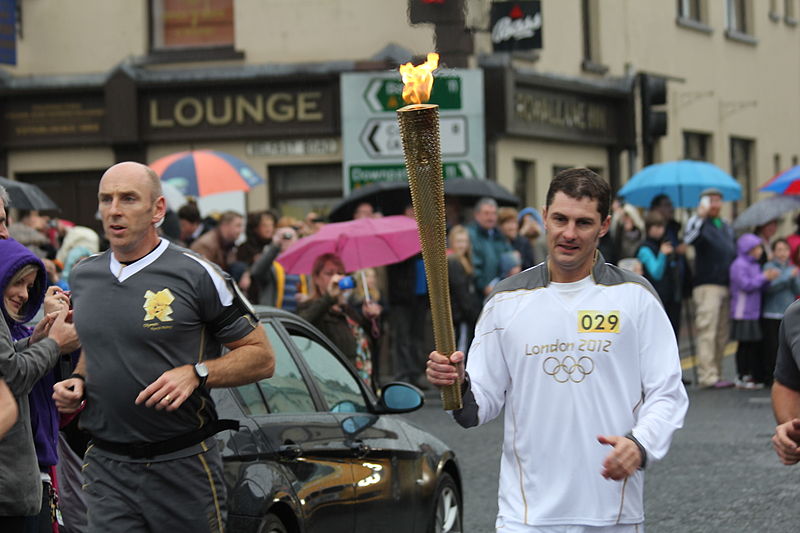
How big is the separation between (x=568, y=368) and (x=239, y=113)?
758 inches

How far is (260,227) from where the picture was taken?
53.0 feet

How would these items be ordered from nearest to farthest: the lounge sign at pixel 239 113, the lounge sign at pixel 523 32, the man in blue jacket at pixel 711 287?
the man in blue jacket at pixel 711 287
the lounge sign at pixel 523 32
the lounge sign at pixel 239 113

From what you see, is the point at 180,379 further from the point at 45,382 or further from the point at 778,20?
the point at 778,20

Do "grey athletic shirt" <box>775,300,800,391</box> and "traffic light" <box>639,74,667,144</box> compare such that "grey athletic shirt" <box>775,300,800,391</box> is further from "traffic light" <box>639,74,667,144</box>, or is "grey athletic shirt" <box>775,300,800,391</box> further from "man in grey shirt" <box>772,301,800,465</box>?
"traffic light" <box>639,74,667,144</box>

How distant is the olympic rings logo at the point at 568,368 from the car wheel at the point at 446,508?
2.97 m

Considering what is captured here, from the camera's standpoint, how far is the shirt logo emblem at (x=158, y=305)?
18.6 feet

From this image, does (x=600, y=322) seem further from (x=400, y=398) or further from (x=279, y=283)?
(x=279, y=283)

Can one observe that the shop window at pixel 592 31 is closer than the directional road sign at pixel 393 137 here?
No

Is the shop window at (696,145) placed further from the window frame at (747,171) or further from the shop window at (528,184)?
the shop window at (528,184)

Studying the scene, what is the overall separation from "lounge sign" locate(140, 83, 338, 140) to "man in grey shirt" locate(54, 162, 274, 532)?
18.3 meters

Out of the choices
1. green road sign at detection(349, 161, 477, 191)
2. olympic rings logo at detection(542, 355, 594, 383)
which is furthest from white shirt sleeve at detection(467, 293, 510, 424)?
green road sign at detection(349, 161, 477, 191)

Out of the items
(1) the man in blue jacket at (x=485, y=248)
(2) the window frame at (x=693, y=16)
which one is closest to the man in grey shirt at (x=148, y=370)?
(1) the man in blue jacket at (x=485, y=248)

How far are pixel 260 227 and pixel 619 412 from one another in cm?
1091

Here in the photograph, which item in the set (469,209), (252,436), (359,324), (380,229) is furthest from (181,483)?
(469,209)
